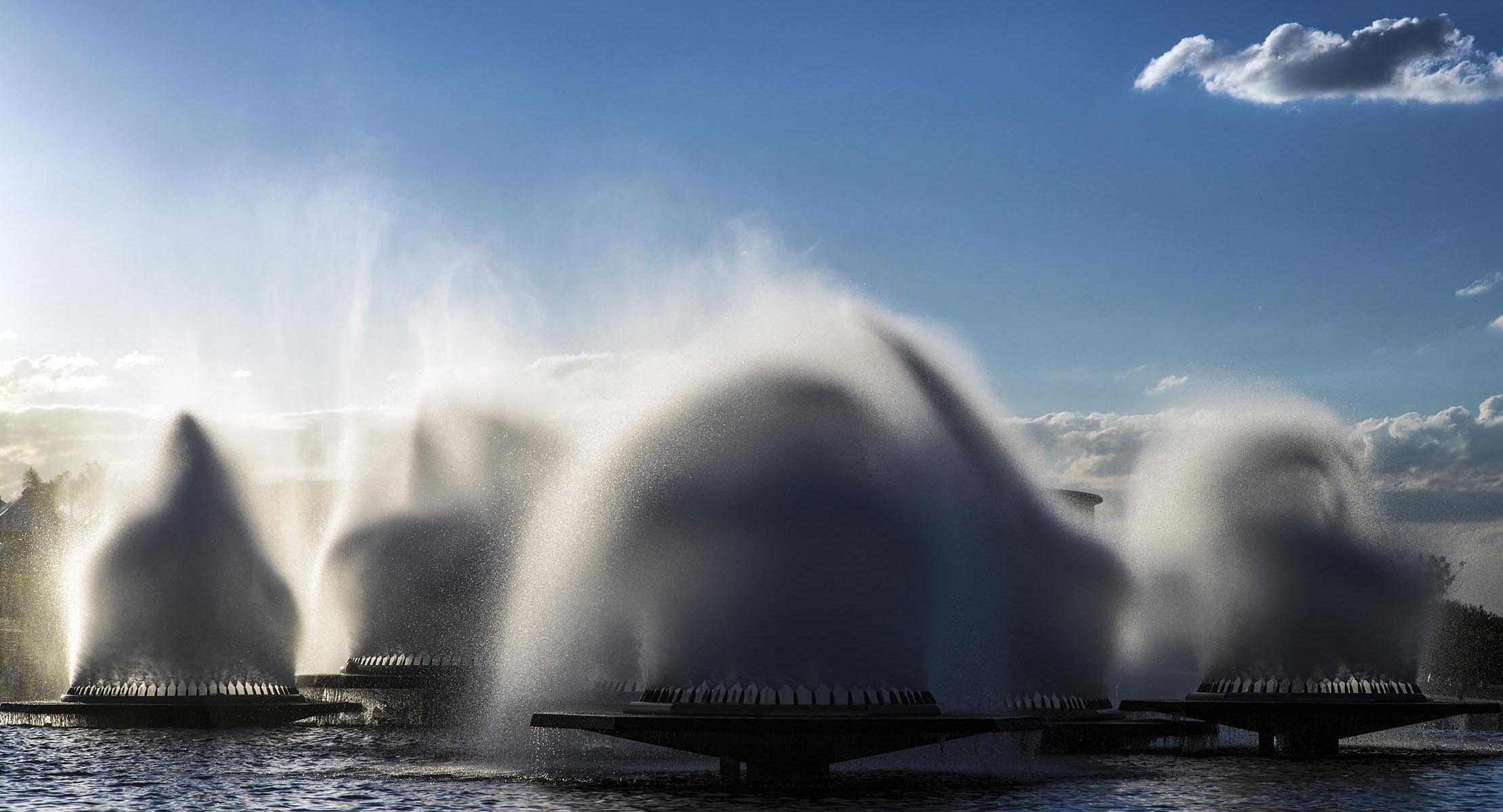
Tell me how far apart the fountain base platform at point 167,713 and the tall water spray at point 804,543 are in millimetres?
10298

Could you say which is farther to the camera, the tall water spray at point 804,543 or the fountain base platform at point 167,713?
the fountain base platform at point 167,713

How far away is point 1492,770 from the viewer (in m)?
34.8

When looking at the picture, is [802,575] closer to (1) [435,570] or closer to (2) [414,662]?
(2) [414,662]

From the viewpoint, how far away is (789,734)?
25453 millimetres

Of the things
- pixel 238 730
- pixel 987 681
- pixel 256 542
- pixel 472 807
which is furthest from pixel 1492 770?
pixel 256 542

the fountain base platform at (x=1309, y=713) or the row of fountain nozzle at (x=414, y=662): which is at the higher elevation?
the row of fountain nozzle at (x=414, y=662)

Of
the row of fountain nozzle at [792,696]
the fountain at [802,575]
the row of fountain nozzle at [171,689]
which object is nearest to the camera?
the fountain at [802,575]

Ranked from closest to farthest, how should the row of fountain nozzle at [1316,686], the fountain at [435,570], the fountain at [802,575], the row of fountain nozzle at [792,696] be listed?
the fountain at [802,575] < the row of fountain nozzle at [792,696] < the row of fountain nozzle at [1316,686] < the fountain at [435,570]

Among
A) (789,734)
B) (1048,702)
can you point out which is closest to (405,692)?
(1048,702)

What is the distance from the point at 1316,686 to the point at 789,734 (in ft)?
60.5

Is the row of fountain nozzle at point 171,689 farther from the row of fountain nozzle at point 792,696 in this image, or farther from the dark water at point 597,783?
the row of fountain nozzle at point 792,696

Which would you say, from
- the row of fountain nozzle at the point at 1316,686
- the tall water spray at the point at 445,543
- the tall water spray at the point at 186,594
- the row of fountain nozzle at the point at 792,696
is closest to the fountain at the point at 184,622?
the tall water spray at the point at 186,594

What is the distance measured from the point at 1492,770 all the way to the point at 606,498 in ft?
69.5

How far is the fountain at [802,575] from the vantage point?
26.4 m
